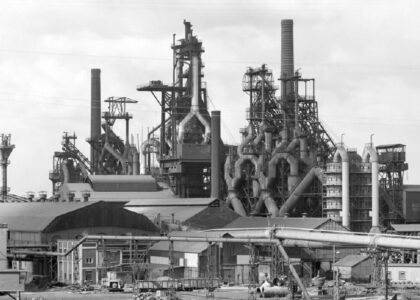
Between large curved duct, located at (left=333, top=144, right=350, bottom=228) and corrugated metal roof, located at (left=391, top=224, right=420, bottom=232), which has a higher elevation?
large curved duct, located at (left=333, top=144, right=350, bottom=228)

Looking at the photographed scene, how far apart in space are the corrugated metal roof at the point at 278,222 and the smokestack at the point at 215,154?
352 inches

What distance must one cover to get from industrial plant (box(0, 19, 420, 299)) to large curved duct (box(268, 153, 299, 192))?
0.11 meters

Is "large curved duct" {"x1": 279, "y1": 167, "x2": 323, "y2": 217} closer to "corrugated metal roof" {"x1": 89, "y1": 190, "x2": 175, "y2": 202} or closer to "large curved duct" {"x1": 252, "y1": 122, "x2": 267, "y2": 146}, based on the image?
"large curved duct" {"x1": 252, "y1": 122, "x2": 267, "y2": 146}

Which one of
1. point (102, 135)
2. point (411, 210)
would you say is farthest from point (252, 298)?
point (102, 135)

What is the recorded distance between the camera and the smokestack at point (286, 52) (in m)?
88.9

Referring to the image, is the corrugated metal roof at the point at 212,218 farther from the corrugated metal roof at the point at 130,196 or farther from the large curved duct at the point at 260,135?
the corrugated metal roof at the point at 130,196

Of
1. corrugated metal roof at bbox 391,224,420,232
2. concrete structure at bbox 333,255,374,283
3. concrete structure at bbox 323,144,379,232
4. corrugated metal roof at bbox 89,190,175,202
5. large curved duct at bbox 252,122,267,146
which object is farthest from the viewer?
corrugated metal roof at bbox 89,190,175,202

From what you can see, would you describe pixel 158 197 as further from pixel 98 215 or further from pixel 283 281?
pixel 283 281

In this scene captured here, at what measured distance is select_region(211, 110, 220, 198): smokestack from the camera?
3442 inches

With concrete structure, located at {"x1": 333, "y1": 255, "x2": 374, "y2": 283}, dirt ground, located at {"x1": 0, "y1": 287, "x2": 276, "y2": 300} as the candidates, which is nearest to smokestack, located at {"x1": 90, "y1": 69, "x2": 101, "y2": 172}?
concrete structure, located at {"x1": 333, "y1": 255, "x2": 374, "y2": 283}

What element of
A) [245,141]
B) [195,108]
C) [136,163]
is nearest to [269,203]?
[245,141]

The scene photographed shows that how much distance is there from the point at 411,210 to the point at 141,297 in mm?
35842

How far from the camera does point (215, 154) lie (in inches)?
3472

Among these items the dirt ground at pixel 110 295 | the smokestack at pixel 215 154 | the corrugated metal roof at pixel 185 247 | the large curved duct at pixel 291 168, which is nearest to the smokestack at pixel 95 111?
the smokestack at pixel 215 154
